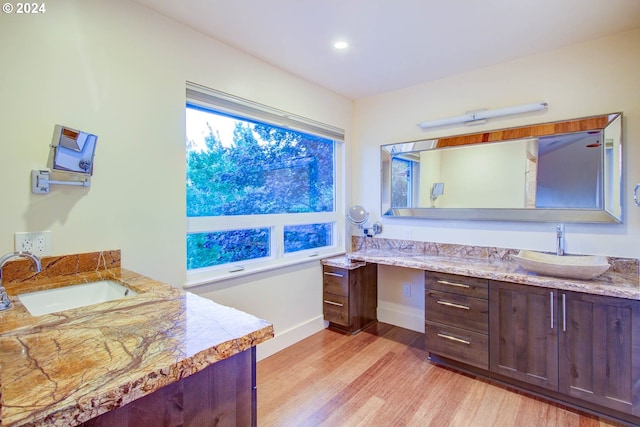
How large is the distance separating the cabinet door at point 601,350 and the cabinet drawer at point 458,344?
47 centimetres

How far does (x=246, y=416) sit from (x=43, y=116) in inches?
67.3

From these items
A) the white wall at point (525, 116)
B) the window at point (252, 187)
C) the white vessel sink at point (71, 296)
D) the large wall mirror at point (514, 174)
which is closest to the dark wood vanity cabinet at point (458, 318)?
the white wall at point (525, 116)

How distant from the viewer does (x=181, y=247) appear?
6.97 ft

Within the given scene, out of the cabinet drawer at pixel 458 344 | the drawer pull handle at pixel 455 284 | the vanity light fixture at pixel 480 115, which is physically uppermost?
the vanity light fixture at pixel 480 115

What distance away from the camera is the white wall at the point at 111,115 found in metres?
1.50

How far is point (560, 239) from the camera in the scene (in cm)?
238

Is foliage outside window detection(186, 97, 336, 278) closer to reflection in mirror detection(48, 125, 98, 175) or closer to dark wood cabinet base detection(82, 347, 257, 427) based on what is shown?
reflection in mirror detection(48, 125, 98, 175)

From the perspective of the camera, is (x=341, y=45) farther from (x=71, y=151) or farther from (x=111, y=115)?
(x=71, y=151)

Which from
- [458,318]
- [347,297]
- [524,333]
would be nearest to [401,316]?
[347,297]

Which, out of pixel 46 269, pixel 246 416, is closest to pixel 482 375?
pixel 246 416

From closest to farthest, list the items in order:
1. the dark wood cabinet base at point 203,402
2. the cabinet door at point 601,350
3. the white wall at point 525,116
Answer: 1. the dark wood cabinet base at point 203,402
2. the cabinet door at point 601,350
3. the white wall at point 525,116

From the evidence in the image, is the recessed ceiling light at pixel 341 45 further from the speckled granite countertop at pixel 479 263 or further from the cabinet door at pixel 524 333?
the cabinet door at pixel 524 333

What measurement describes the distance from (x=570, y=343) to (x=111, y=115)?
10.2ft

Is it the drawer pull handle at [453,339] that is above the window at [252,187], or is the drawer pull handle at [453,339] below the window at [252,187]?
below
